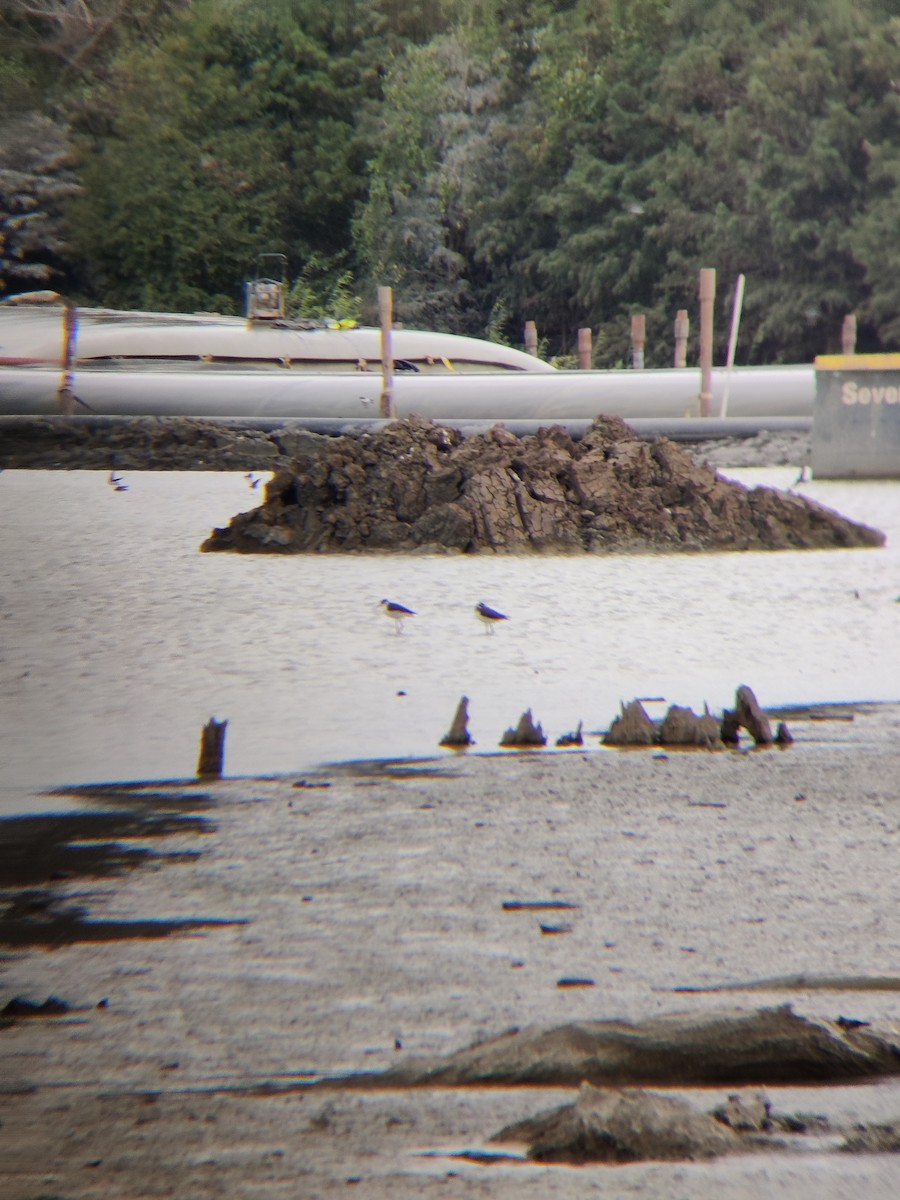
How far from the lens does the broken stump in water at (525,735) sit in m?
2.36

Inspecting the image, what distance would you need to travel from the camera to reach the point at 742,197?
14.4 meters

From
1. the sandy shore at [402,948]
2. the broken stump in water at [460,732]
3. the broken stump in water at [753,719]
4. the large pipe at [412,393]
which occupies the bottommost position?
the sandy shore at [402,948]

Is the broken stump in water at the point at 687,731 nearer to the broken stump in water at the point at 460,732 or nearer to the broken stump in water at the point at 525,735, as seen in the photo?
the broken stump in water at the point at 525,735

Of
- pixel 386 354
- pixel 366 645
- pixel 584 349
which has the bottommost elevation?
pixel 366 645

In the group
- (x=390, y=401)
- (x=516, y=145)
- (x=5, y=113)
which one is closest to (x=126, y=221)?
(x=5, y=113)

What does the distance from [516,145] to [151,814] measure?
33.3 feet

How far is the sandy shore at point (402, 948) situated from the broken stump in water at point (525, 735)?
0.08 meters

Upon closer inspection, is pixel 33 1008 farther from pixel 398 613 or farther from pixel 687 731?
pixel 398 613

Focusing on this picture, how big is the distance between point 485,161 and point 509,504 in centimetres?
591

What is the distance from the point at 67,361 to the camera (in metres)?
9.39

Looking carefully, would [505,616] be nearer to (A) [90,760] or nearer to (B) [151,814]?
(A) [90,760]

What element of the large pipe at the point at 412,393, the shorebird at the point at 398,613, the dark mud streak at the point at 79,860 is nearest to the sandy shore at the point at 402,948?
the dark mud streak at the point at 79,860

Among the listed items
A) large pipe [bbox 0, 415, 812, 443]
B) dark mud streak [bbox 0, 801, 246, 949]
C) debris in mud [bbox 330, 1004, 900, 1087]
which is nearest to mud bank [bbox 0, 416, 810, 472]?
large pipe [bbox 0, 415, 812, 443]

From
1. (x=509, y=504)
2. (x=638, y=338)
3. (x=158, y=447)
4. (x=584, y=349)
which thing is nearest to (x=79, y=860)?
(x=509, y=504)
